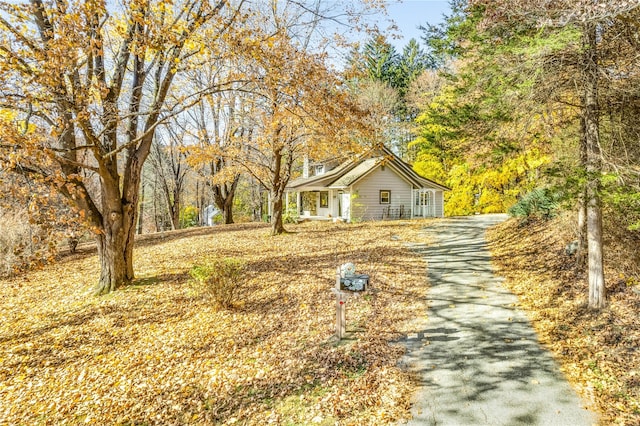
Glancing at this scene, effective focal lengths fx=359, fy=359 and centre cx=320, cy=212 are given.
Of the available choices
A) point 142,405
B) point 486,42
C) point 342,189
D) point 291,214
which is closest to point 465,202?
point 342,189

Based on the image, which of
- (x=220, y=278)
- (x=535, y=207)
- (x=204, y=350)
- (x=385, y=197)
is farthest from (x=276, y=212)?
(x=385, y=197)

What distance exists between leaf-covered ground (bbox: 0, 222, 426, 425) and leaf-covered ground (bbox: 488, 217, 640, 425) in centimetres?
239

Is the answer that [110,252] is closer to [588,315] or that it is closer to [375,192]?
[588,315]

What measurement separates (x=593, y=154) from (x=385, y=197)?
1846cm

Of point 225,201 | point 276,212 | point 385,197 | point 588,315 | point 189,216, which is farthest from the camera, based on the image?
point 189,216

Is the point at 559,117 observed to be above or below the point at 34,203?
above

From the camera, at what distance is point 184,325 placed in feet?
23.9

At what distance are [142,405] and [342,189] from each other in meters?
19.6

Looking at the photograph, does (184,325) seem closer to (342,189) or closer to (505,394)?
(505,394)

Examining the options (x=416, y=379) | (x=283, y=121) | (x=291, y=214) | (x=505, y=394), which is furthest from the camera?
(x=291, y=214)

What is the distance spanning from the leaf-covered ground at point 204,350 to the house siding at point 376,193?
1253 cm

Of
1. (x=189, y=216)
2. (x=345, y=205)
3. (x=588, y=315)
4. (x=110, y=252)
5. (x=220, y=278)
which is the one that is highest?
(x=345, y=205)

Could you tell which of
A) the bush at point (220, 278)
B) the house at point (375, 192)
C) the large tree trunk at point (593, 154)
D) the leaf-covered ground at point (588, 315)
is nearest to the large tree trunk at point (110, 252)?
the bush at point (220, 278)

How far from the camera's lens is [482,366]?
5.52m
